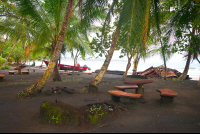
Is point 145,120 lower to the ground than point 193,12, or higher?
lower

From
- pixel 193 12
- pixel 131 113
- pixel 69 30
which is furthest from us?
pixel 69 30

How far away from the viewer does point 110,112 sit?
347cm

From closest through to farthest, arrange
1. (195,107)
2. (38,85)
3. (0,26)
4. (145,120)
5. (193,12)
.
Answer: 1. (145,120)
2. (195,107)
3. (38,85)
4. (0,26)
5. (193,12)

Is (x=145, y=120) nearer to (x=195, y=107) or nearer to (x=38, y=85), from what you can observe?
(x=195, y=107)

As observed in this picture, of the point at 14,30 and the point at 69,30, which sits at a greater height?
the point at 69,30

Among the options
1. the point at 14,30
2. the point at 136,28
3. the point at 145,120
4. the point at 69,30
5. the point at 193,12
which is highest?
the point at 193,12

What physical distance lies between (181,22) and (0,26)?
8.64 meters

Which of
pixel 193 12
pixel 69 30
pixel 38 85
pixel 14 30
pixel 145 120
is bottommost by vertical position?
pixel 145 120

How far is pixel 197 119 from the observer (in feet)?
10.9

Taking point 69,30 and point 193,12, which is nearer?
point 193,12

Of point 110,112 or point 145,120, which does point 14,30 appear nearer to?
point 110,112

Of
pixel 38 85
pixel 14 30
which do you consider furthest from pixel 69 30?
pixel 38 85

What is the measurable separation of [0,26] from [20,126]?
5.06 metres

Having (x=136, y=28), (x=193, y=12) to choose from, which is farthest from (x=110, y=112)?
(x=193, y=12)
